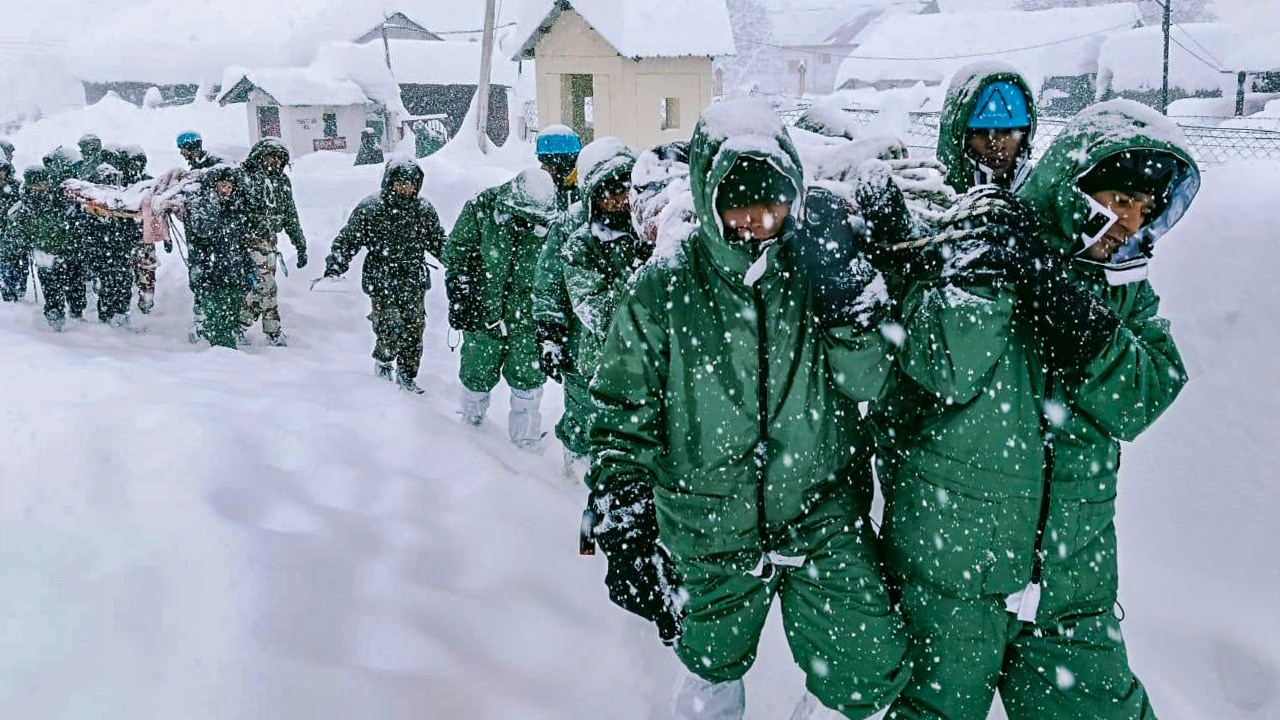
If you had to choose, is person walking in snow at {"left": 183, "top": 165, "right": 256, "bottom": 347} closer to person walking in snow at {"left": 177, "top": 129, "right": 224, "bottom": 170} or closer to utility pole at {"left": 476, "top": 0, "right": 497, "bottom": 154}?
person walking in snow at {"left": 177, "top": 129, "right": 224, "bottom": 170}

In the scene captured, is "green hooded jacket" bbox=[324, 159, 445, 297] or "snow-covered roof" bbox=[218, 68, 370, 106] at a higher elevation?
"snow-covered roof" bbox=[218, 68, 370, 106]

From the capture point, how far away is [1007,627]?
215cm

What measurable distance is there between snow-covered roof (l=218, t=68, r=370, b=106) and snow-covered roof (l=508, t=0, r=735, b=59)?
12376 millimetres

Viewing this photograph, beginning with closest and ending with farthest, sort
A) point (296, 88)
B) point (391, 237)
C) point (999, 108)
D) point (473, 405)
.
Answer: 1. point (999, 108)
2. point (473, 405)
3. point (391, 237)
4. point (296, 88)

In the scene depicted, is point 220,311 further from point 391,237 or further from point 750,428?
point 750,428

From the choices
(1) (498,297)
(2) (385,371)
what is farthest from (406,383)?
(1) (498,297)

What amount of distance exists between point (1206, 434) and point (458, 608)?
3.41m

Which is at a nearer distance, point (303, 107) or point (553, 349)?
point (553, 349)

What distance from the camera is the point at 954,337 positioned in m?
1.94

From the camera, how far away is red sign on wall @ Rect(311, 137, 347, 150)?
28.8 metres

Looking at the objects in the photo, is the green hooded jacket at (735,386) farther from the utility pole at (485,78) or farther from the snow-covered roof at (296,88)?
the snow-covered roof at (296,88)

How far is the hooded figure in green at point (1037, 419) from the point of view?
Result: 6.36 ft

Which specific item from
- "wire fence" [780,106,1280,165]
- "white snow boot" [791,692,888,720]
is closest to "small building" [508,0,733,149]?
"wire fence" [780,106,1280,165]

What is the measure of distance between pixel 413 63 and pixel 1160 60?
27454mm
